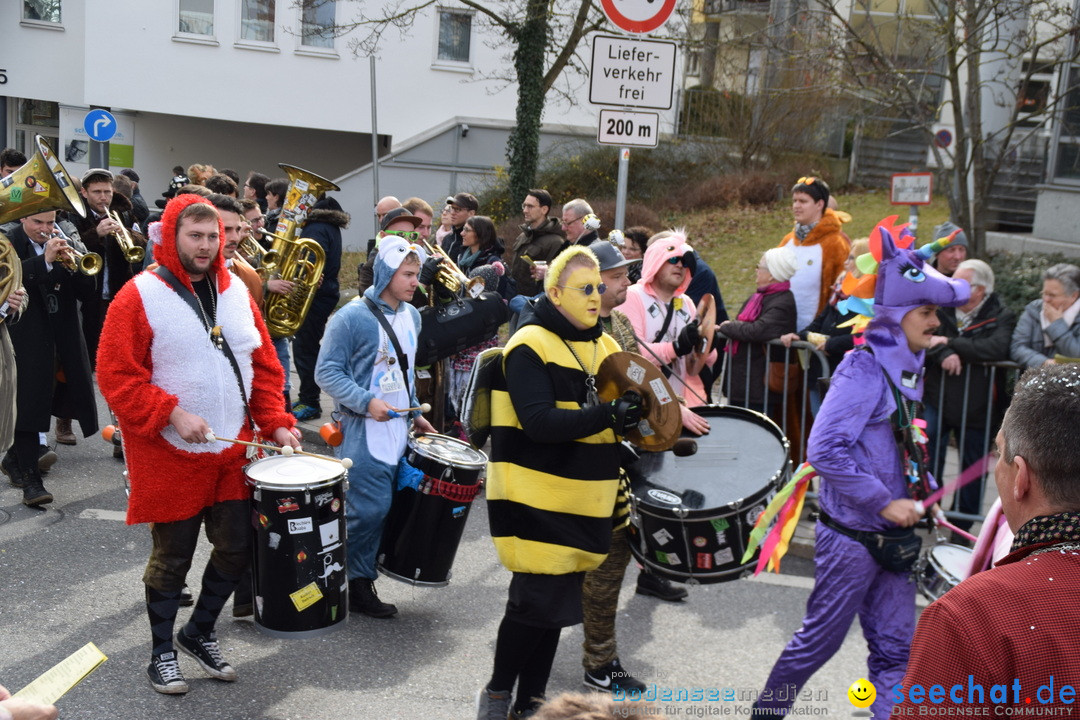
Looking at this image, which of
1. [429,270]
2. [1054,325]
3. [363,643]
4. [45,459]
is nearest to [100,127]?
[45,459]

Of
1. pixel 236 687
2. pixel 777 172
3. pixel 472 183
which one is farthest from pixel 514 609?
pixel 472 183

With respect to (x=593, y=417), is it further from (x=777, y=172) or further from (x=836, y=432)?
(x=777, y=172)

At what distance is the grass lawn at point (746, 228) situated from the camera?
53.4 feet

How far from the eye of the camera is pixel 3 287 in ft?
20.3

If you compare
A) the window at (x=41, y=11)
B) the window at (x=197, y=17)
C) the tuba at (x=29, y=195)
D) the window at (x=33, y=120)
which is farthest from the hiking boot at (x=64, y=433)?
the window at (x=33, y=120)

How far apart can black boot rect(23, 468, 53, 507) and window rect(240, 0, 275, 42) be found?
2145 cm

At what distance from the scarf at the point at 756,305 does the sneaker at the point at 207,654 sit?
13.2 feet

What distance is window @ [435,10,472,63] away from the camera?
85.3 feet

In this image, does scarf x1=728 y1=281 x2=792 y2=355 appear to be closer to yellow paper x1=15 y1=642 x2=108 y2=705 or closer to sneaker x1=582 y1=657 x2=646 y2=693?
sneaker x1=582 y1=657 x2=646 y2=693

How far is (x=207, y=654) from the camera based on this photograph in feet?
14.9

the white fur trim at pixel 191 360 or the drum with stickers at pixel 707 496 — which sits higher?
the white fur trim at pixel 191 360

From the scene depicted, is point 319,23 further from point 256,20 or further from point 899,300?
point 899,300

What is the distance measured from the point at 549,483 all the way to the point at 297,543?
1123 millimetres

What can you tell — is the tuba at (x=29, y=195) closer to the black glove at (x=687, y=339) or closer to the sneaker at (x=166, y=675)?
the sneaker at (x=166, y=675)
